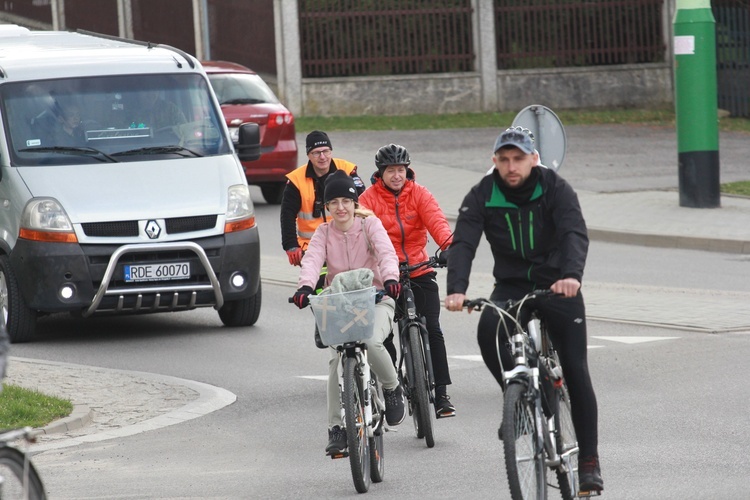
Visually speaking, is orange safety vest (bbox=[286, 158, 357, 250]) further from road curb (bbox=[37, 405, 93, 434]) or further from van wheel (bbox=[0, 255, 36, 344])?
van wheel (bbox=[0, 255, 36, 344])

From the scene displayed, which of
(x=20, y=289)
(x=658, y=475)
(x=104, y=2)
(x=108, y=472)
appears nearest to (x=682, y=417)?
(x=658, y=475)

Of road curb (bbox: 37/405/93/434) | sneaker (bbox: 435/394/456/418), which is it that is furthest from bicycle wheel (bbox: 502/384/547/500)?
road curb (bbox: 37/405/93/434)

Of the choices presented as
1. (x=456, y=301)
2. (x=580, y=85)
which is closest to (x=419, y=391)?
(x=456, y=301)

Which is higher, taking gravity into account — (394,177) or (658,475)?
(394,177)

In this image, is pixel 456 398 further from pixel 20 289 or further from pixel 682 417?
pixel 20 289

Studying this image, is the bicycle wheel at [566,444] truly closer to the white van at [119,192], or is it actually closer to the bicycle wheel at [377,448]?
the bicycle wheel at [377,448]

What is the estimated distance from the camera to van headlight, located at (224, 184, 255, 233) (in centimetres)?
1219

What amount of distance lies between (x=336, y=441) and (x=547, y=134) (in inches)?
343

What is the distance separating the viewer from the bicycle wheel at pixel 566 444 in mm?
6500

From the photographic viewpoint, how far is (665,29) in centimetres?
3128

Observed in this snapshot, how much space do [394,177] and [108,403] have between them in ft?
8.19

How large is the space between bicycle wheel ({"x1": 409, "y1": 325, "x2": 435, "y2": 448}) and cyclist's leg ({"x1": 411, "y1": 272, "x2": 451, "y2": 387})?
1.06ft

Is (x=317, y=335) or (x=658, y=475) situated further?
(x=317, y=335)

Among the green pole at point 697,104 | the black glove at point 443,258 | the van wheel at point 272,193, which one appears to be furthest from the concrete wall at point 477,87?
the black glove at point 443,258
